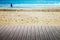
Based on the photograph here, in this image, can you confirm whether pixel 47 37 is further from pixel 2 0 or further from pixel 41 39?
pixel 2 0

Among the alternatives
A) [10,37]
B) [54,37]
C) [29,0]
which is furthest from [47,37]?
[29,0]

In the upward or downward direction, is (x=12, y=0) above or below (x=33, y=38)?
below

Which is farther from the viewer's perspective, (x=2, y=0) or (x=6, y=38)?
(x=2, y=0)

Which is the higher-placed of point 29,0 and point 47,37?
point 47,37

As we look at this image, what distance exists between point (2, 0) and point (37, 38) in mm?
24086

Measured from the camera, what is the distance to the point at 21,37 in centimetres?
280

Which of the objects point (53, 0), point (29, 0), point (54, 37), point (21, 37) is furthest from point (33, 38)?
point (29, 0)

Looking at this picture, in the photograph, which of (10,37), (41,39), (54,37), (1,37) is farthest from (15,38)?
(54,37)

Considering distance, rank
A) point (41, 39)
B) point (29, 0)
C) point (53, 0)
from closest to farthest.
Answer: point (41, 39)
point (53, 0)
point (29, 0)

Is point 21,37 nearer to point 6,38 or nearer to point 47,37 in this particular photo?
point 6,38

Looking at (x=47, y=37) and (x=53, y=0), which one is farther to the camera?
(x=53, y=0)

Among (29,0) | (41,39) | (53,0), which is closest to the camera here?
(41,39)

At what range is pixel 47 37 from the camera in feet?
9.14

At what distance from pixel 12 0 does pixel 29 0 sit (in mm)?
3785
